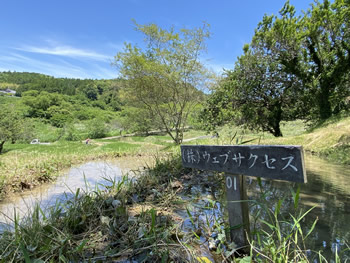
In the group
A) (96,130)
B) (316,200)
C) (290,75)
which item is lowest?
(96,130)

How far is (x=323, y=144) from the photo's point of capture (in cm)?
776

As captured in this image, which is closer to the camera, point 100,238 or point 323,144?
point 100,238

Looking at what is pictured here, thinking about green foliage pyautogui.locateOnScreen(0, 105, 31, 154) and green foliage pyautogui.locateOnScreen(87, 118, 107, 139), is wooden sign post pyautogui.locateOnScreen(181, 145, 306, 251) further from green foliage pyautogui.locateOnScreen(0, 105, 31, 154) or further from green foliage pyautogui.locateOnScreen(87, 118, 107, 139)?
green foliage pyautogui.locateOnScreen(87, 118, 107, 139)

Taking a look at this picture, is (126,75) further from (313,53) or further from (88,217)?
(313,53)

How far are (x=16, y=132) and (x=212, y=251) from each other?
1985 cm

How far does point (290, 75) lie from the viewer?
546 inches

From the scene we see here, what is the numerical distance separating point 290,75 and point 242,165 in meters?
14.9

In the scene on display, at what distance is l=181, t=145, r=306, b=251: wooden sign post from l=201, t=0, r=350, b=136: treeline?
39.4ft

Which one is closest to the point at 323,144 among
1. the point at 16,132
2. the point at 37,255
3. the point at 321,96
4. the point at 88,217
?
the point at 321,96

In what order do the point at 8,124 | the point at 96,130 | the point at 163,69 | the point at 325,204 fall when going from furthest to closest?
the point at 96,130
the point at 8,124
the point at 163,69
the point at 325,204

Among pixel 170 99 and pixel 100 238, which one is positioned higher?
pixel 170 99

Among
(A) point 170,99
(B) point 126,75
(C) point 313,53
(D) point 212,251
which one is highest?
(C) point 313,53

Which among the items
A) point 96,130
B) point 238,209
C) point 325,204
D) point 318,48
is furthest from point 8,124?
point 318,48

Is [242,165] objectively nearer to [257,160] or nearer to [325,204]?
[257,160]
